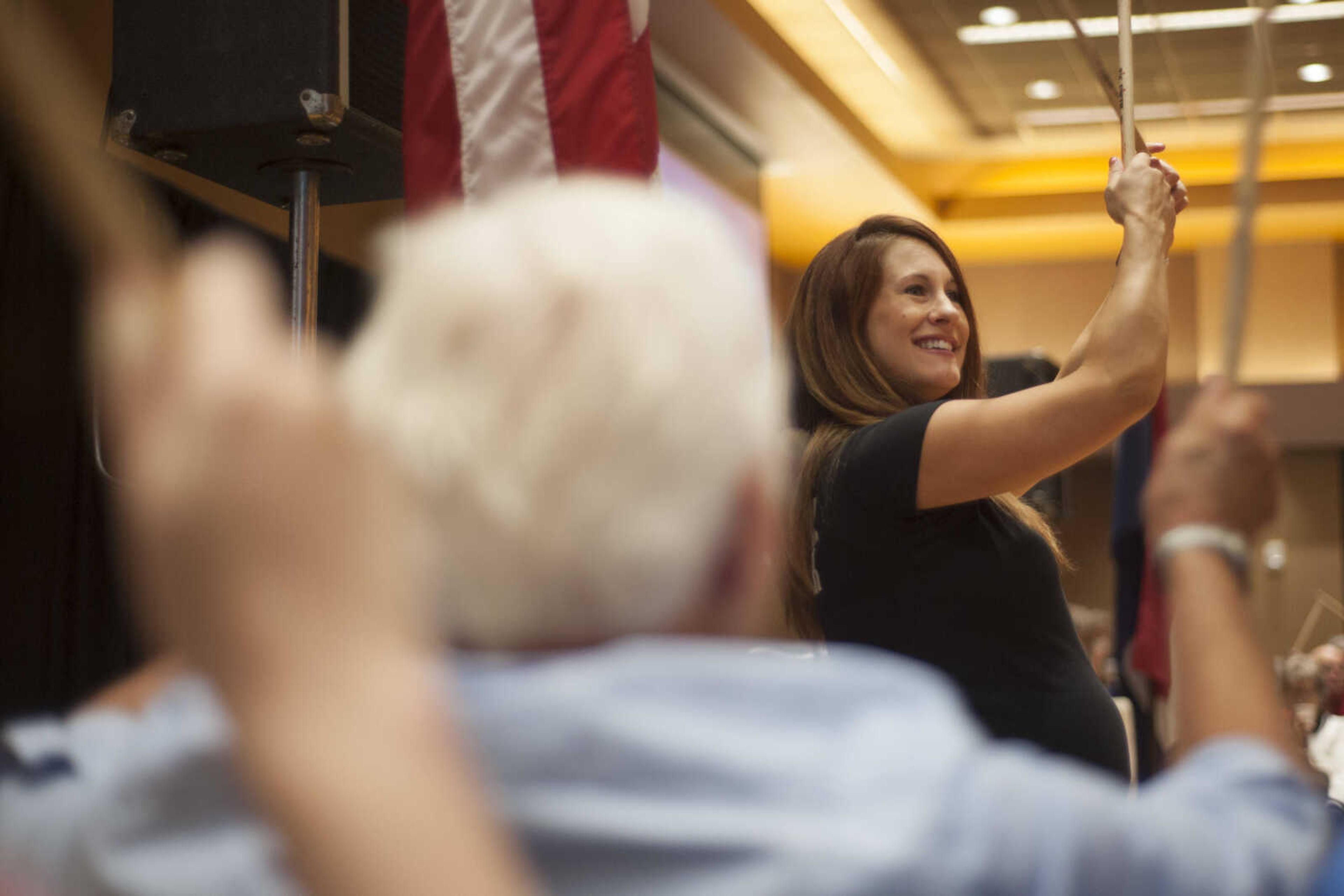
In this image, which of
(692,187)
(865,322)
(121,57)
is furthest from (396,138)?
(692,187)

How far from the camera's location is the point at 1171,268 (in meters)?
9.07

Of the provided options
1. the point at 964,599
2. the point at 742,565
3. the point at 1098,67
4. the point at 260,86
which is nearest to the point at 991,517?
the point at 964,599

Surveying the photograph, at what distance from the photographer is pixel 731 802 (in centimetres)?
47

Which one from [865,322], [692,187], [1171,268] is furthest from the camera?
[1171,268]

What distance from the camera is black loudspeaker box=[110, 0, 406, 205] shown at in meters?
1.83

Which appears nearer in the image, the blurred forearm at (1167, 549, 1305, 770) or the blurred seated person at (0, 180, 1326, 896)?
the blurred seated person at (0, 180, 1326, 896)

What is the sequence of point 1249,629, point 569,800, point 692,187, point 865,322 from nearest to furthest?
point 569,800 → point 1249,629 → point 865,322 → point 692,187

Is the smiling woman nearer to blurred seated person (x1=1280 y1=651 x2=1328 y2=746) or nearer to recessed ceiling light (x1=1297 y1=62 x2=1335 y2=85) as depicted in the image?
blurred seated person (x1=1280 y1=651 x2=1328 y2=746)

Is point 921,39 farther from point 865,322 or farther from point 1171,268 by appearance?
point 865,322

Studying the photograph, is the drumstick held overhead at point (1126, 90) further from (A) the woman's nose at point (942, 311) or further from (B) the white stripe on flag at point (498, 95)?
(B) the white stripe on flag at point (498, 95)

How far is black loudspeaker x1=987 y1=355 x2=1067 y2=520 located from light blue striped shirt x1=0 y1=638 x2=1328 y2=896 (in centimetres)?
475

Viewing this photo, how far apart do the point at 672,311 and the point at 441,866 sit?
21cm

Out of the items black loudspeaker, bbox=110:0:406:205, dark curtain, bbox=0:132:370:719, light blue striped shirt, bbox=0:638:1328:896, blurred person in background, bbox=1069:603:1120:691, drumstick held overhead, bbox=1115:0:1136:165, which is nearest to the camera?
light blue striped shirt, bbox=0:638:1328:896

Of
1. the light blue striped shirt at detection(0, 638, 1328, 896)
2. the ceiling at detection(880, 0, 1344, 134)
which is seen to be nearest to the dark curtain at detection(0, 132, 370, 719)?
the light blue striped shirt at detection(0, 638, 1328, 896)
